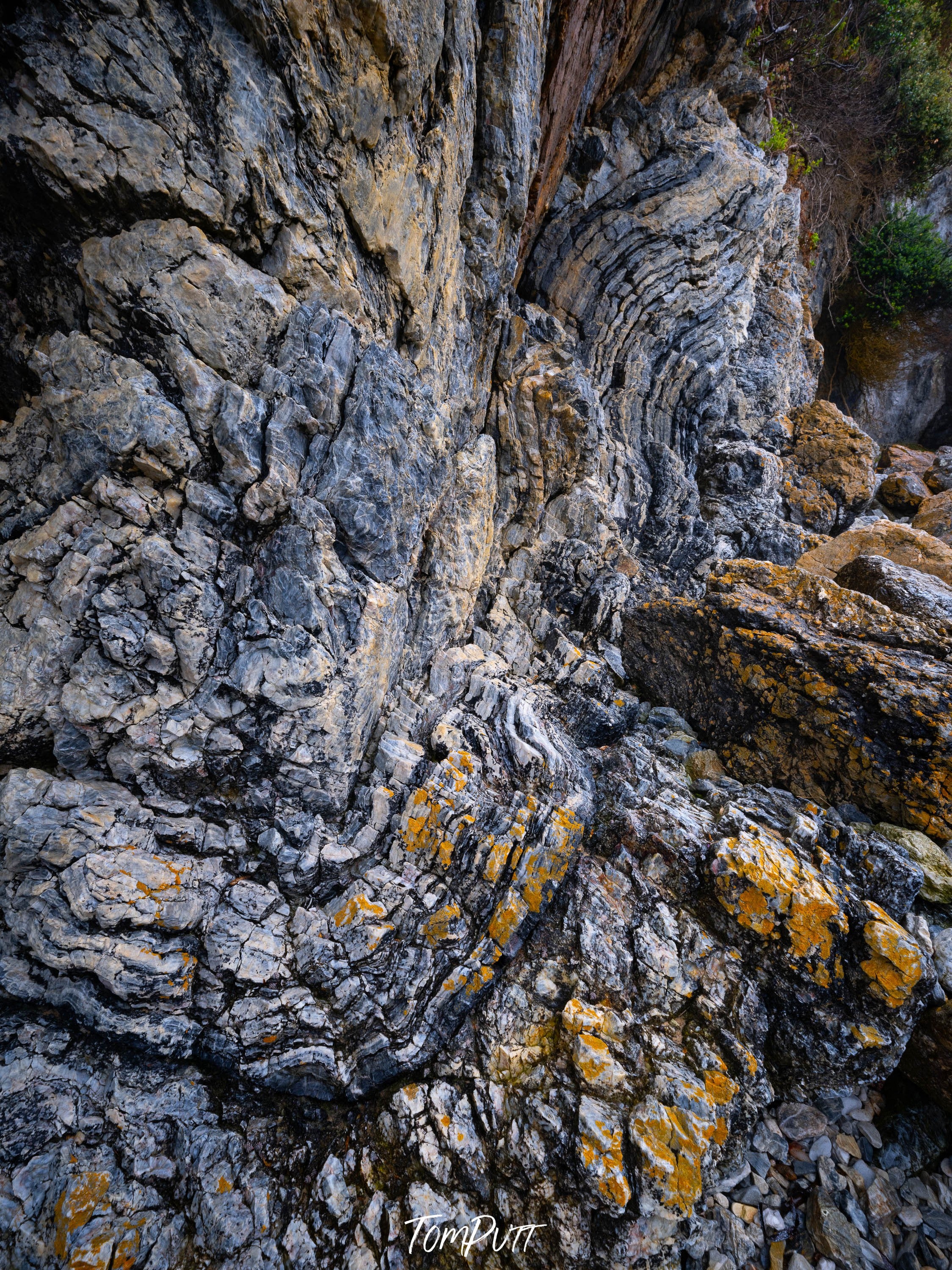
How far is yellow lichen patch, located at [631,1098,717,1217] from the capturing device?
3.63 meters

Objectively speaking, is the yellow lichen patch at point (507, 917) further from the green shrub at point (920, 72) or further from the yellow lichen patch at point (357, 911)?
the green shrub at point (920, 72)

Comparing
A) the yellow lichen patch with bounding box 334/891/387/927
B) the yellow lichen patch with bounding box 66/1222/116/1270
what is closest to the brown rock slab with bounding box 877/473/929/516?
the yellow lichen patch with bounding box 334/891/387/927

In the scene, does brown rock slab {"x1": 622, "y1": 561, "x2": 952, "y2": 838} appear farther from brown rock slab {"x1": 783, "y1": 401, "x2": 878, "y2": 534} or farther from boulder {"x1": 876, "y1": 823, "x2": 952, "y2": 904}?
brown rock slab {"x1": 783, "y1": 401, "x2": 878, "y2": 534}

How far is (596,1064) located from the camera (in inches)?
160

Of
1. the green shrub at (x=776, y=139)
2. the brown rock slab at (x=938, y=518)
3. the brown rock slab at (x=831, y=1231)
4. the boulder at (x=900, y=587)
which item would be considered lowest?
the brown rock slab at (x=831, y=1231)

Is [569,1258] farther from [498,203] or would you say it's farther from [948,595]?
[498,203]

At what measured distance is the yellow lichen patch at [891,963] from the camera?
14.0ft

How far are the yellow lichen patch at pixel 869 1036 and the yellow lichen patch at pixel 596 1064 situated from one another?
6.82 ft

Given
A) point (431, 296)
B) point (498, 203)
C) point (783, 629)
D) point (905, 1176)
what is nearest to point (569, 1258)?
point (905, 1176)

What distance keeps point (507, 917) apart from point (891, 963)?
11.2ft

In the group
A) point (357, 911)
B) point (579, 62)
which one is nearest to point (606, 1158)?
point (357, 911)

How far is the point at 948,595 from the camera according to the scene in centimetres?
686

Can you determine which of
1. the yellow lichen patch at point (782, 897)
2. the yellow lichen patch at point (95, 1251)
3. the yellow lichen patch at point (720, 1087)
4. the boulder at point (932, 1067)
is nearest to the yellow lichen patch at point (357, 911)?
the yellow lichen patch at point (95, 1251)

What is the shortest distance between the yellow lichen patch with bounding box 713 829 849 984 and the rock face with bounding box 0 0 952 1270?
0.04 m
